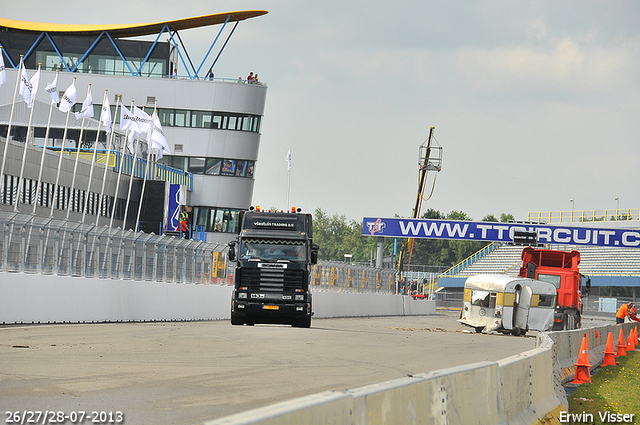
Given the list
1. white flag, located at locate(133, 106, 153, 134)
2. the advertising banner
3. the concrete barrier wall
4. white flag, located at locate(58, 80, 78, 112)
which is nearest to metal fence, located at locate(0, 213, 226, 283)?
the concrete barrier wall

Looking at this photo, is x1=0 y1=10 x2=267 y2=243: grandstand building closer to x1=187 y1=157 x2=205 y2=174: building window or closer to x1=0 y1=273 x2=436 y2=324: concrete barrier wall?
x1=187 y1=157 x2=205 y2=174: building window

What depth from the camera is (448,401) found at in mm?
6566

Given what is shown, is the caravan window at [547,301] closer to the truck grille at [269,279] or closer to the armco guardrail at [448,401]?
the truck grille at [269,279]

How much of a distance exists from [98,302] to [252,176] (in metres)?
46.3

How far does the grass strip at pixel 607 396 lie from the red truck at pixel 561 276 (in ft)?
51.7

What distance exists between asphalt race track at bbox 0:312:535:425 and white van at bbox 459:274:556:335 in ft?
28.9

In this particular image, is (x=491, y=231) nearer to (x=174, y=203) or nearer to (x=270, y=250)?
(x=174, y=203)

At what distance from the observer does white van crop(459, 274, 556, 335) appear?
1231 inches

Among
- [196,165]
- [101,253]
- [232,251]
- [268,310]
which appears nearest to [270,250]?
[232,251]

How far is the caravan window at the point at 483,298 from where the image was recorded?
A: 3173 centimetres

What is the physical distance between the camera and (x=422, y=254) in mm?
158750

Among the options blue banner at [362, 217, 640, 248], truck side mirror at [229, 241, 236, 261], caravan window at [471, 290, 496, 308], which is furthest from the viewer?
blue banner at [362, 217, 640, 248]

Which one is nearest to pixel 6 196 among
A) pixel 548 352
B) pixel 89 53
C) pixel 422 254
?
pixel 89 53

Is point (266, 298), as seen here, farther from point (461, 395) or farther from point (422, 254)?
point (422, 254)
